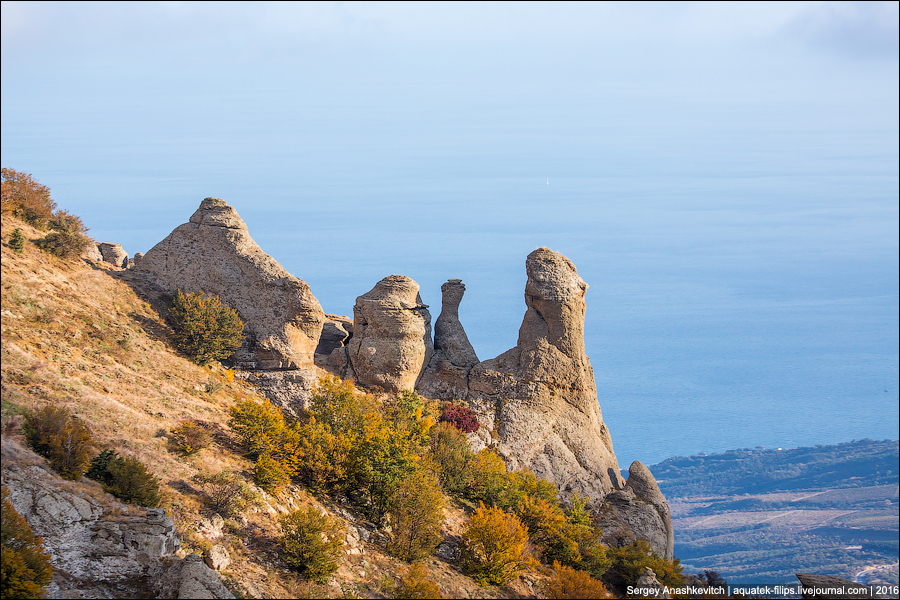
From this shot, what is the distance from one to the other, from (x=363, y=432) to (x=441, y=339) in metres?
9.58

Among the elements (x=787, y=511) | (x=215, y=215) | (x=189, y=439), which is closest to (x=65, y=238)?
(x=215, y=215)

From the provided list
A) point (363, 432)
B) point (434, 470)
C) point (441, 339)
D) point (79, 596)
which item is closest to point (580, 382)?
point (441, 339)

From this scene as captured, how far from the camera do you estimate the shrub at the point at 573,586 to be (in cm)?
3238

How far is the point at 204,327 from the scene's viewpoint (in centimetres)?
3894

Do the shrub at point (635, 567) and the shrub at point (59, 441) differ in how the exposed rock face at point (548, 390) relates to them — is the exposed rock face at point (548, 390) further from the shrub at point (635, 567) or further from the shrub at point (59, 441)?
the shrub at point (59, 441)

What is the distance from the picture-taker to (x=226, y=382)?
127 ft

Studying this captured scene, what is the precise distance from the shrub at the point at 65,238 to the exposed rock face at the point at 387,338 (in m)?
12.9

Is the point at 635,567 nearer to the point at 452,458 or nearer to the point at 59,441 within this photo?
the point at 452,458

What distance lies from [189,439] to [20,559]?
9549 millimetres

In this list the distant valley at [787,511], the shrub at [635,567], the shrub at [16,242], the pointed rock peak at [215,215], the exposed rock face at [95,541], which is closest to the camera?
the exposed rock face at [95,541]

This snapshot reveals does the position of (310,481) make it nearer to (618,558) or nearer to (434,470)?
(434,470)

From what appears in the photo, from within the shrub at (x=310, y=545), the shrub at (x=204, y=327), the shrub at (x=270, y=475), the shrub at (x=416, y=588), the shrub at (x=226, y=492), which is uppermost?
the shrub at (x=204, y=327)

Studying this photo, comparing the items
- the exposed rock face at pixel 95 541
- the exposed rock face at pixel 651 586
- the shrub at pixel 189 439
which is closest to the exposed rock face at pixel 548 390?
the exposed rock face at pixel 651 586

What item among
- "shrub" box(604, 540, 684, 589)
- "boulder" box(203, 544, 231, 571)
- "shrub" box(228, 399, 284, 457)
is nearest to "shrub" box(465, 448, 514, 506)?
"shrub" box(604, 540, 684, 589)
